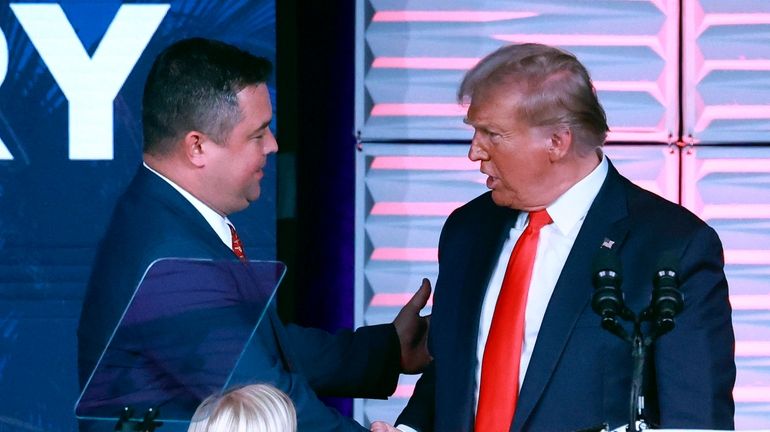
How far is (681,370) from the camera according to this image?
3.38 m

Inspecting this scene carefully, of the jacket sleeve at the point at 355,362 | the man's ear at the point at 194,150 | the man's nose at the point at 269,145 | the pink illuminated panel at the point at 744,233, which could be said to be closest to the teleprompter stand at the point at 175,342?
the man's ear at the point at 194,150

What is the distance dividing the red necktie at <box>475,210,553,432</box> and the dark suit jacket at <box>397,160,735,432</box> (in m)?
0.06

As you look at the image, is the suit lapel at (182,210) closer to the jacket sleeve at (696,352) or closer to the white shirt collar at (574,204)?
the white shirt collar at (574,204)

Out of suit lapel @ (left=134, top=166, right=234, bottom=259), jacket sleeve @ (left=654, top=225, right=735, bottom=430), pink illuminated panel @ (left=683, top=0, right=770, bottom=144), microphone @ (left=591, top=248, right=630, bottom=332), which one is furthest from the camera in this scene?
pink illuminated panel @ (left=683, top=0, right=770, bottom=144)

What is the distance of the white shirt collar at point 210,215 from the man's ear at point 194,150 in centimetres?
9

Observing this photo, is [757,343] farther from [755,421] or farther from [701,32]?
[701,32]

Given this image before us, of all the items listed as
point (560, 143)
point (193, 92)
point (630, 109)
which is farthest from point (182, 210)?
point (630, 109)

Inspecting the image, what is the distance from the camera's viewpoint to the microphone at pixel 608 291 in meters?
2.94

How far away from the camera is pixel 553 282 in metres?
3.67

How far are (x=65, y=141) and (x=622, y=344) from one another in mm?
2313

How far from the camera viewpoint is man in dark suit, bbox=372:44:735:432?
343 centimetres

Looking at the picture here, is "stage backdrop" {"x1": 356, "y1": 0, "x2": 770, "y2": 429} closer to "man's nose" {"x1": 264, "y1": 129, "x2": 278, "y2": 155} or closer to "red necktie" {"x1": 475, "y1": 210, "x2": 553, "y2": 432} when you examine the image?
"man's nose" {"x1": 264, "y1": 129, "x2": 278, "y2": 155}

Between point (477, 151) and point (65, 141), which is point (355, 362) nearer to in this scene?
point (477, 151)

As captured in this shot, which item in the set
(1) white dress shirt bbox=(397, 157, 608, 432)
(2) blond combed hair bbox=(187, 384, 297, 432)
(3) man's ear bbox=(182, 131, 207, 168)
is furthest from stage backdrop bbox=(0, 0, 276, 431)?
(2) blond combed hair bbox=(187, 384, 297, 432)
